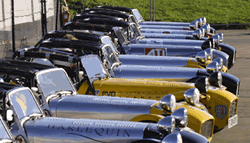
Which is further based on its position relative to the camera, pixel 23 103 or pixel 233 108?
pixel 233 108

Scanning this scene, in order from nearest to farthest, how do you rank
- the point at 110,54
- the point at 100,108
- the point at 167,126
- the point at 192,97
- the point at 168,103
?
1. the point at 167,126
2. the point at 168,103
3. the point at 100,108
4. the point at 192,97
5. the point at 110,54

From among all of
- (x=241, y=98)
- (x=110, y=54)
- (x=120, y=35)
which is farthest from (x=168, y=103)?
(x=120, y=35)

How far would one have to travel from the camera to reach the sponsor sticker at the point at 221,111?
7.58m

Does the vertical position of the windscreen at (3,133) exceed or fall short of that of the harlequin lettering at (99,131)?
it exceeds it

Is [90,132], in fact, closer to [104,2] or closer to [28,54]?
[28,54]

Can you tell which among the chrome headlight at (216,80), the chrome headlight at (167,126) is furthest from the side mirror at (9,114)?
the chrome headlight at (216,80)

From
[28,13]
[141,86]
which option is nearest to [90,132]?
[141,86]

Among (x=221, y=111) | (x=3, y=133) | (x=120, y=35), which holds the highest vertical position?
(x=120, y=35)

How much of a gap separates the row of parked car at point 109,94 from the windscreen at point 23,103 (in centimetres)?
1

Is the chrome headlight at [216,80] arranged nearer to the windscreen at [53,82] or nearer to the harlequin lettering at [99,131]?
the windscreen at [53,82]

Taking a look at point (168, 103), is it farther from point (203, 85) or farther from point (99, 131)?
point (203, 85)

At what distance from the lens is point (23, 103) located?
17.5 ft

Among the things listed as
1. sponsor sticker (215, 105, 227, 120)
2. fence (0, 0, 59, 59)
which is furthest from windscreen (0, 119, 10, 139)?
fence (0, 0, 59, 59)

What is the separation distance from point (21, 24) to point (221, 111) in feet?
30.1
